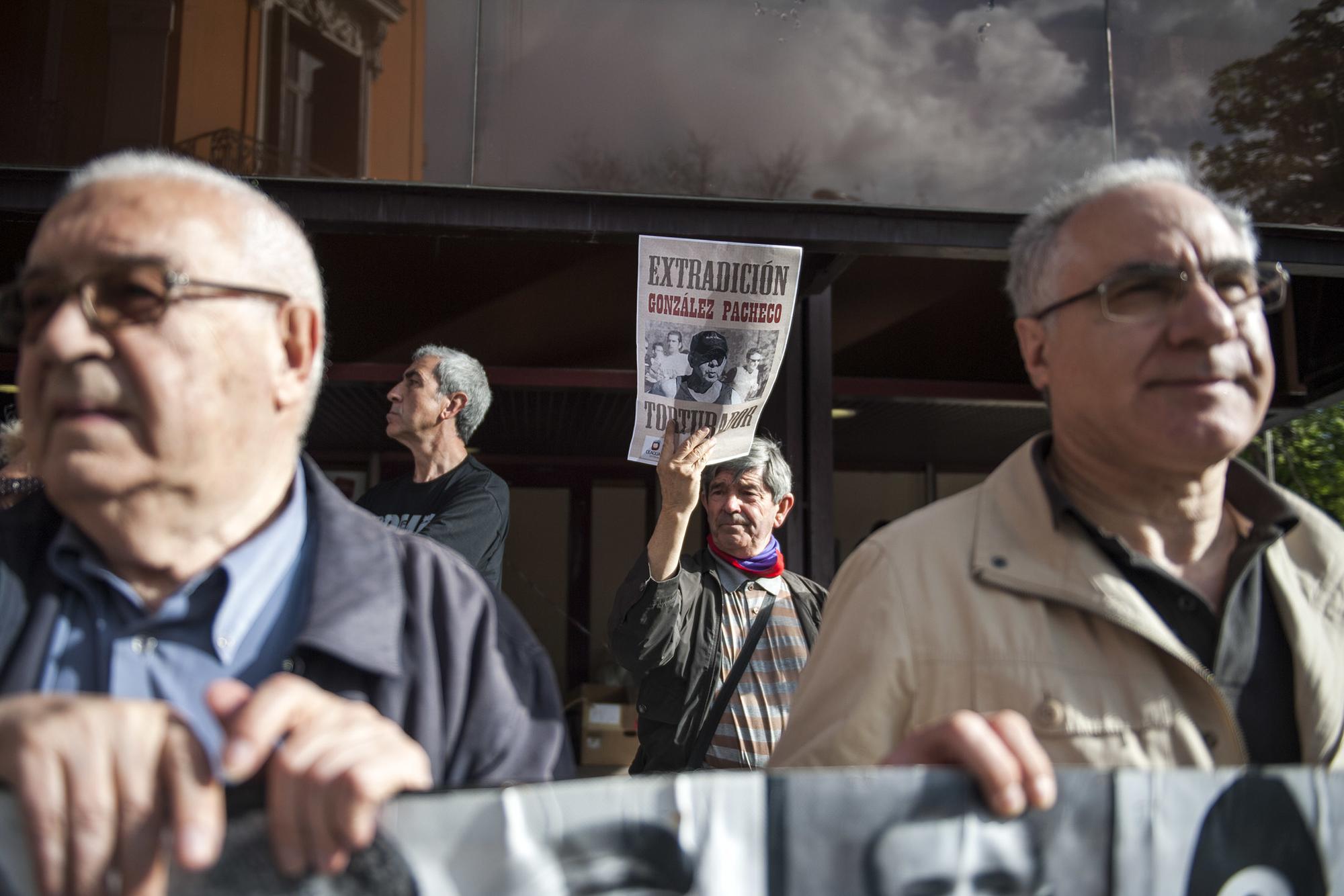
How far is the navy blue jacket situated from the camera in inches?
53.3

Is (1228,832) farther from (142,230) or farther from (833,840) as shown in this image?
(142,230)

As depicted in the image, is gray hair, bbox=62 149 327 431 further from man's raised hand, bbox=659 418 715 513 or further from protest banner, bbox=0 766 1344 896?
man's raised hand, bbox=659 418 715 513

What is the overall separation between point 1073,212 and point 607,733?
264 inches

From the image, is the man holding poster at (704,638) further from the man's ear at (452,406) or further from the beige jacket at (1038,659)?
the beige jacket at (1038,659)

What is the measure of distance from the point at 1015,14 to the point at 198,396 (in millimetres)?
4841

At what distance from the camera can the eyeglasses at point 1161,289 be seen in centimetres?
167

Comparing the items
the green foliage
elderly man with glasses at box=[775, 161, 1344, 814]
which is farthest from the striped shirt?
the green foliage

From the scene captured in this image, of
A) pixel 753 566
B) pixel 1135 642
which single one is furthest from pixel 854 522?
pixel 1135 642

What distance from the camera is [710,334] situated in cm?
354

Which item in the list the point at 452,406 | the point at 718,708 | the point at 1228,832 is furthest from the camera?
the point at 452,406

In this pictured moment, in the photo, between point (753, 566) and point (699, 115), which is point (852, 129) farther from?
point (753, 566)

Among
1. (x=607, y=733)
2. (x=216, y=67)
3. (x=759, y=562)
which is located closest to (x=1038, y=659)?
(x=759, y=562)

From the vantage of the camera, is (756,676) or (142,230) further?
(756,676)

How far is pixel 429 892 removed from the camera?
3.84ft
